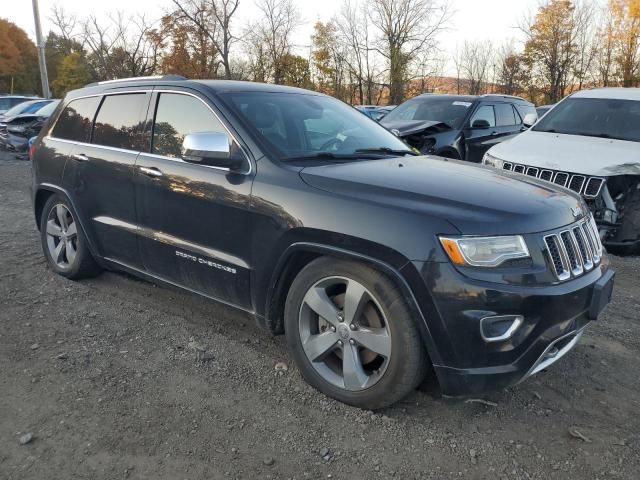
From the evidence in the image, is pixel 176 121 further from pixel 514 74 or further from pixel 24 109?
pixel 514 74

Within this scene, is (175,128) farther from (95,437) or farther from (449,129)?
(449,129)

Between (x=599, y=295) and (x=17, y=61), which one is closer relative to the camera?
(x=599, y=295)

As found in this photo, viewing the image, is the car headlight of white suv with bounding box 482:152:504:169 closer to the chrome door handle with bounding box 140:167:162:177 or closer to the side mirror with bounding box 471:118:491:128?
the side mirror with bounding box 471:118:491:128

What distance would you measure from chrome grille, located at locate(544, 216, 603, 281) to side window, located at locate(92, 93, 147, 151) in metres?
2.81

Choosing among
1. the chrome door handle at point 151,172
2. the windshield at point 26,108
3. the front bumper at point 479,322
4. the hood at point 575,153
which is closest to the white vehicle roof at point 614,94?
the hood at point 575,153

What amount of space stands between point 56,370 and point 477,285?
8.24 feet

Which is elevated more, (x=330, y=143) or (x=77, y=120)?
(x=77, y=120)

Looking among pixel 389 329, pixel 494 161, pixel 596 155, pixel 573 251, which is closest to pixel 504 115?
pixel 494 161

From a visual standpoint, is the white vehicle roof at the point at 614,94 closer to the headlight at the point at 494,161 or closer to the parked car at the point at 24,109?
the headlight at the point at 494,161

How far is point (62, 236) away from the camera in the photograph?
4723mm

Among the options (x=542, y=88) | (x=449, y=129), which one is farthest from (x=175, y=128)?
(x=542, y=88)

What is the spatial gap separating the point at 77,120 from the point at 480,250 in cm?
362

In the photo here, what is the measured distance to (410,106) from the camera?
32.6 feet

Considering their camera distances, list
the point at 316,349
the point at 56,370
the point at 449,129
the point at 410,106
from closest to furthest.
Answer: the point at 316,349, the point at 56,370, the point at 449,129, the point at 410,106
